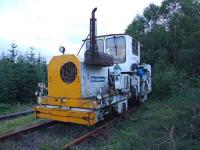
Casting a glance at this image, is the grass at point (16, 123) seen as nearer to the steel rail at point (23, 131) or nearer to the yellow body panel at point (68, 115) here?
the steel rail at point (23, 131)

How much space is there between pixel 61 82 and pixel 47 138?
5.62 feet

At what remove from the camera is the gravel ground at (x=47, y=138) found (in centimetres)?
714

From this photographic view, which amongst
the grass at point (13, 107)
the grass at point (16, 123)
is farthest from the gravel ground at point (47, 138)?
the grass at point (13, 107)

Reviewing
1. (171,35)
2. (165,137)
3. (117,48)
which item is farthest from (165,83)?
(165,137)

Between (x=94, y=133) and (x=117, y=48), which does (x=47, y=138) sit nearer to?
(x=94, y=133)

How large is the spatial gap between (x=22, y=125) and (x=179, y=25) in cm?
1814

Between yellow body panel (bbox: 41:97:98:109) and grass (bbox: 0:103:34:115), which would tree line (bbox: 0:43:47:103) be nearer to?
grass (bbox: 0:103:34:115)

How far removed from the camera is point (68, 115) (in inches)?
333

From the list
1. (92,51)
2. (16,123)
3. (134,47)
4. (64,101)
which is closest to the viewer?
(64,101)

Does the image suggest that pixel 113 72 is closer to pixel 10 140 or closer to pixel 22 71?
pixel 10 140

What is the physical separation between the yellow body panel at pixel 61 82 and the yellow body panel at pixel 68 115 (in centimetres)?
56

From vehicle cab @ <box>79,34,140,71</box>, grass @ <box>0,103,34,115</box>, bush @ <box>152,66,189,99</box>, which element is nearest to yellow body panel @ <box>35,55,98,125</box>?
Result: vehicle cab @ <box>79,34,140,71</box>

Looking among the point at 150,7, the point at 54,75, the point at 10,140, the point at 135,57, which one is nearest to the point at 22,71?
the point at 135,57

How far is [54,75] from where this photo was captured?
923cm
